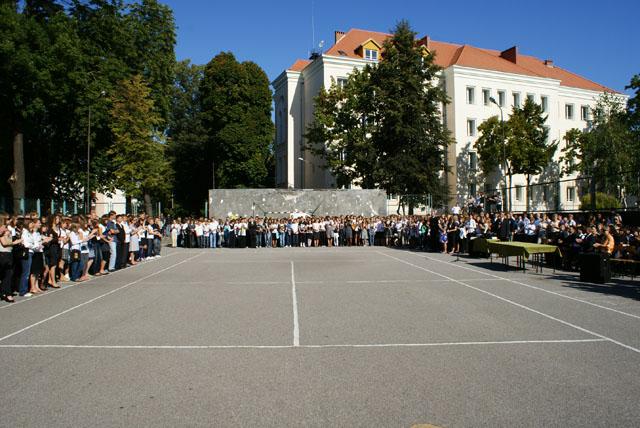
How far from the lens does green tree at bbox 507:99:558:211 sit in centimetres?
5472

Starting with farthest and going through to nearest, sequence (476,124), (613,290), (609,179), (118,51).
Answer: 1. (476,124)
2. (118,51)
3. (609,179)
4. (613,290)

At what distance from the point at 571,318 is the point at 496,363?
3817 mm

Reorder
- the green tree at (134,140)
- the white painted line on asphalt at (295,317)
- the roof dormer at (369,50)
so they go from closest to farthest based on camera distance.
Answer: the white painted line on asphalt at (295,317)
the green tree at (134,140)
the roof dormer at (369,50)

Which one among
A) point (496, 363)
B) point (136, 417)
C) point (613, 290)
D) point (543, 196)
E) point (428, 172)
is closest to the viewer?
point (136, 417)

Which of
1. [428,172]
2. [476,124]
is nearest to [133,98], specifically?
[428,172]

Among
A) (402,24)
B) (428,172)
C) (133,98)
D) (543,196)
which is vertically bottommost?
(543,196)

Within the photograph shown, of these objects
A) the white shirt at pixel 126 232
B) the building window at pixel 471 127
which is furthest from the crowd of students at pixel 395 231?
the building window at pixel 471 127

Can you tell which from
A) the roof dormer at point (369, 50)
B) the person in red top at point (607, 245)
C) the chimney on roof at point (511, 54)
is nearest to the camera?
the person in red top at point (607, 245)

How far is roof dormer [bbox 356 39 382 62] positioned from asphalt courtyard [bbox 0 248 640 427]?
4808cm

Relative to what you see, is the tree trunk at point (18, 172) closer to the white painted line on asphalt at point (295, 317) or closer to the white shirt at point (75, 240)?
the white shirt at point (75, 240)

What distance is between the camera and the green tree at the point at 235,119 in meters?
57.0

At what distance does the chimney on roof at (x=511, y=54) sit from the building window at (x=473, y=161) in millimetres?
16058

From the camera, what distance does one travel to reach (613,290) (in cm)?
1367

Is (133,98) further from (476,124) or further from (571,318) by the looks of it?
(476,124)
